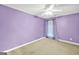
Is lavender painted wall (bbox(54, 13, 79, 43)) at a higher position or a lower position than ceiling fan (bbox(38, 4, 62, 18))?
lower

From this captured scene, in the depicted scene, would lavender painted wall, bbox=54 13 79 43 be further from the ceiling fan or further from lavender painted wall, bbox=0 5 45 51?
lavender painted wall, bbox=0 5 45 51

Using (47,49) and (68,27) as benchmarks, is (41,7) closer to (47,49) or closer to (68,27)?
(68,27)

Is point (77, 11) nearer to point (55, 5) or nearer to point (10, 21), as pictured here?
point (55, 5)

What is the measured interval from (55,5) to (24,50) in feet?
3.51

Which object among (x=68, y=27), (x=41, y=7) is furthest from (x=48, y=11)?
(x=68, y=27)

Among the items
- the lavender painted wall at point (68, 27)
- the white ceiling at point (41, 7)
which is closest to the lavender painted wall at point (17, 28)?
the white ceiling at point (41, 7)

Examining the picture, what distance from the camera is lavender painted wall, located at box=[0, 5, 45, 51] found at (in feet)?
6.02

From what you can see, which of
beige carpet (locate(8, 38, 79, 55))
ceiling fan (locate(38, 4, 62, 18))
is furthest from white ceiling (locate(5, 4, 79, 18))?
beige carpet (locate(8, 38, 79, 55))

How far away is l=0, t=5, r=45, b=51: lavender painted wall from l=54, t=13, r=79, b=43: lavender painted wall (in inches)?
13.1

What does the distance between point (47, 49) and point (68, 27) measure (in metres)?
0.62

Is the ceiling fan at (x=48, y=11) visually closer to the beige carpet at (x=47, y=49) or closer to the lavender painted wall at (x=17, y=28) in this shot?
the lavender painted wall at (x=17, y=28)
